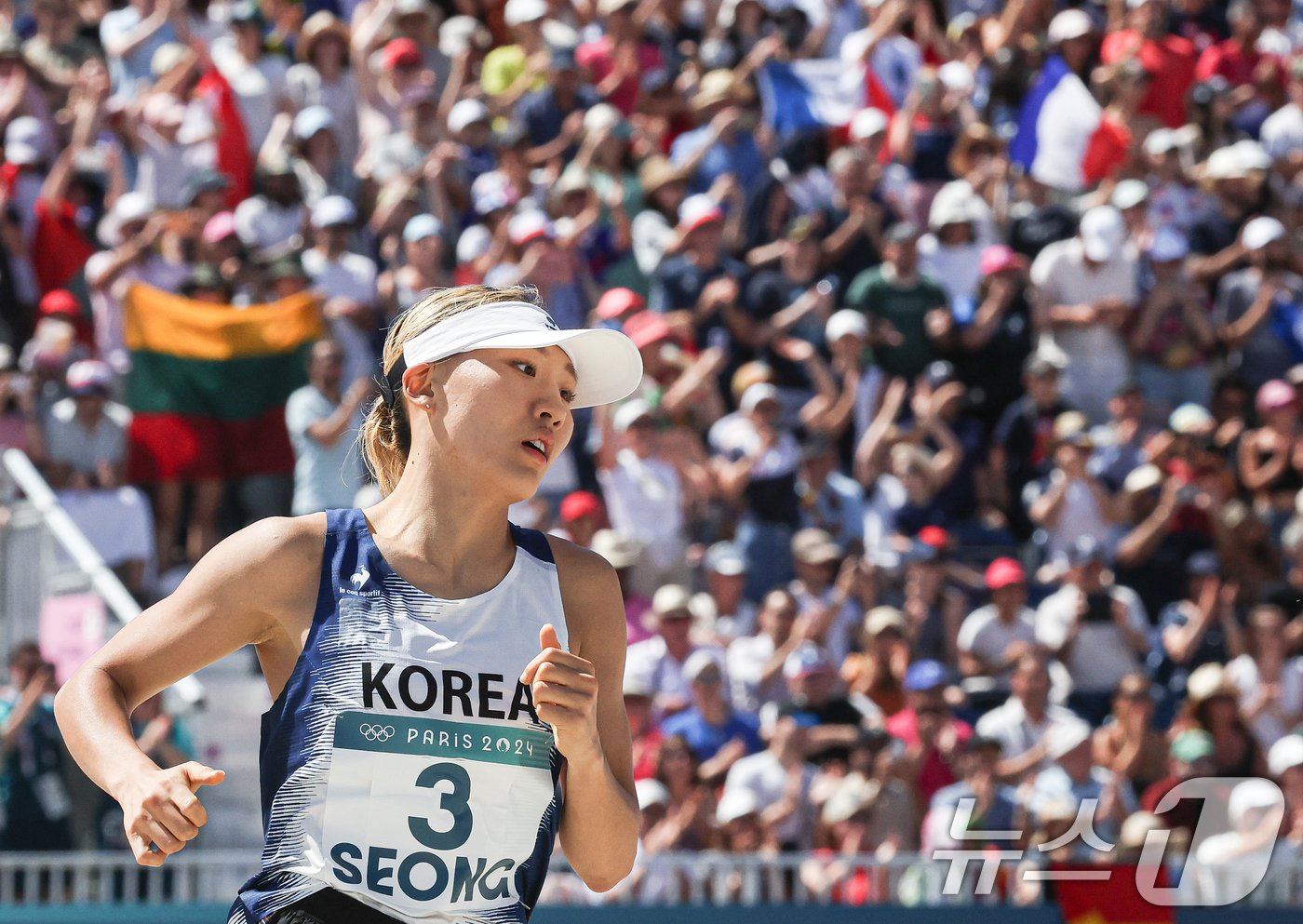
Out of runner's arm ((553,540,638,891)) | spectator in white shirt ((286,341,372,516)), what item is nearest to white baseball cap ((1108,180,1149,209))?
spectator in white shirt ((286,341,372,516))

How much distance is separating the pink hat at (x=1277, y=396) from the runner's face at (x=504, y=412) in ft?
25.6

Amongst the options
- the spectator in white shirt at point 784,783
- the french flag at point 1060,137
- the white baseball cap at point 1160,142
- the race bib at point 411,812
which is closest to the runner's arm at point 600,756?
the race bib at point 411,812

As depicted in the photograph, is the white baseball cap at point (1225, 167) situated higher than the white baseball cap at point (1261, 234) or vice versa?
the white baseball cap at point (1225, 167)

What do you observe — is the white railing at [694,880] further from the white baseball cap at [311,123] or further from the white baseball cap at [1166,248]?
the white baseball cap at [311,123]

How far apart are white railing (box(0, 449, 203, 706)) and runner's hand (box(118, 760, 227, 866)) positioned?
613cm

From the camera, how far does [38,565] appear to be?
29.0 feet

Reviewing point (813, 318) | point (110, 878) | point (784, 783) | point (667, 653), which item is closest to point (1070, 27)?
point (813, 318)

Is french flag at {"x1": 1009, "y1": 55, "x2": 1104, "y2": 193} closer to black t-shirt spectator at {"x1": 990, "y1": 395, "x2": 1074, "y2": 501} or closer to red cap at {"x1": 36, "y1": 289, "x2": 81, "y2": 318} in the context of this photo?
black t-shirt spectator at {"x1": 990, "y1": 395, "x2": 1074, "y2": 501}

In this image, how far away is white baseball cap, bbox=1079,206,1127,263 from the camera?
Result: 10688 millimetres

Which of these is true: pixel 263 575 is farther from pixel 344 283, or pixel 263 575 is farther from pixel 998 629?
pixel 344 283

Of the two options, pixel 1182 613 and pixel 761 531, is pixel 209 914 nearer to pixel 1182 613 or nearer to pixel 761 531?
pixel 761 531

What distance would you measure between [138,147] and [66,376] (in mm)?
1875

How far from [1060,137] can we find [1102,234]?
1014mm

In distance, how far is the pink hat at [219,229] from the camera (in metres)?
10.2
